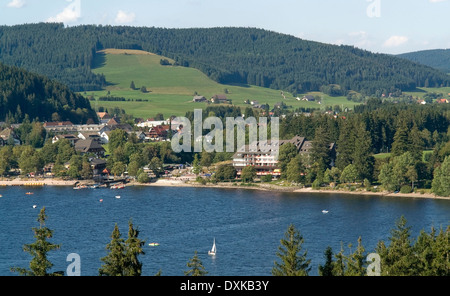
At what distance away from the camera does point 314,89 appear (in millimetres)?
133875

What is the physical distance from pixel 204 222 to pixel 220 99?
6972 cm

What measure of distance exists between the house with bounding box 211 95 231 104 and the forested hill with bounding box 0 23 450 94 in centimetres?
1937

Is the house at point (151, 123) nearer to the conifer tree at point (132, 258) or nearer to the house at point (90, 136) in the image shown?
the house at point (90, 136)

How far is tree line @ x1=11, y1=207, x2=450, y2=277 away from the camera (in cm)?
1648

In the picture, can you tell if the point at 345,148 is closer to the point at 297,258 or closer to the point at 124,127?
the point at 124,127

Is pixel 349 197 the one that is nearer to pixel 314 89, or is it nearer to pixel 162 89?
pixel 162 89

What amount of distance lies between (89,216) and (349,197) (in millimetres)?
15938

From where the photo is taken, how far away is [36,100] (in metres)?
86.2

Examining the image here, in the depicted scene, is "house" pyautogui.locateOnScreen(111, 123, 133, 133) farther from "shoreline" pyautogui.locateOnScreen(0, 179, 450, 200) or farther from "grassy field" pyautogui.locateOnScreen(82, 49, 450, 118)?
"shoreline" pyautogui.locateOnScreen(0, 179, 450, 200)

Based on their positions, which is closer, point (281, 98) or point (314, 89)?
point (281, 98)

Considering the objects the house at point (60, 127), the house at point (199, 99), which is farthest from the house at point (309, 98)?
the house at point (60, 127)

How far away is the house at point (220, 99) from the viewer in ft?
341
